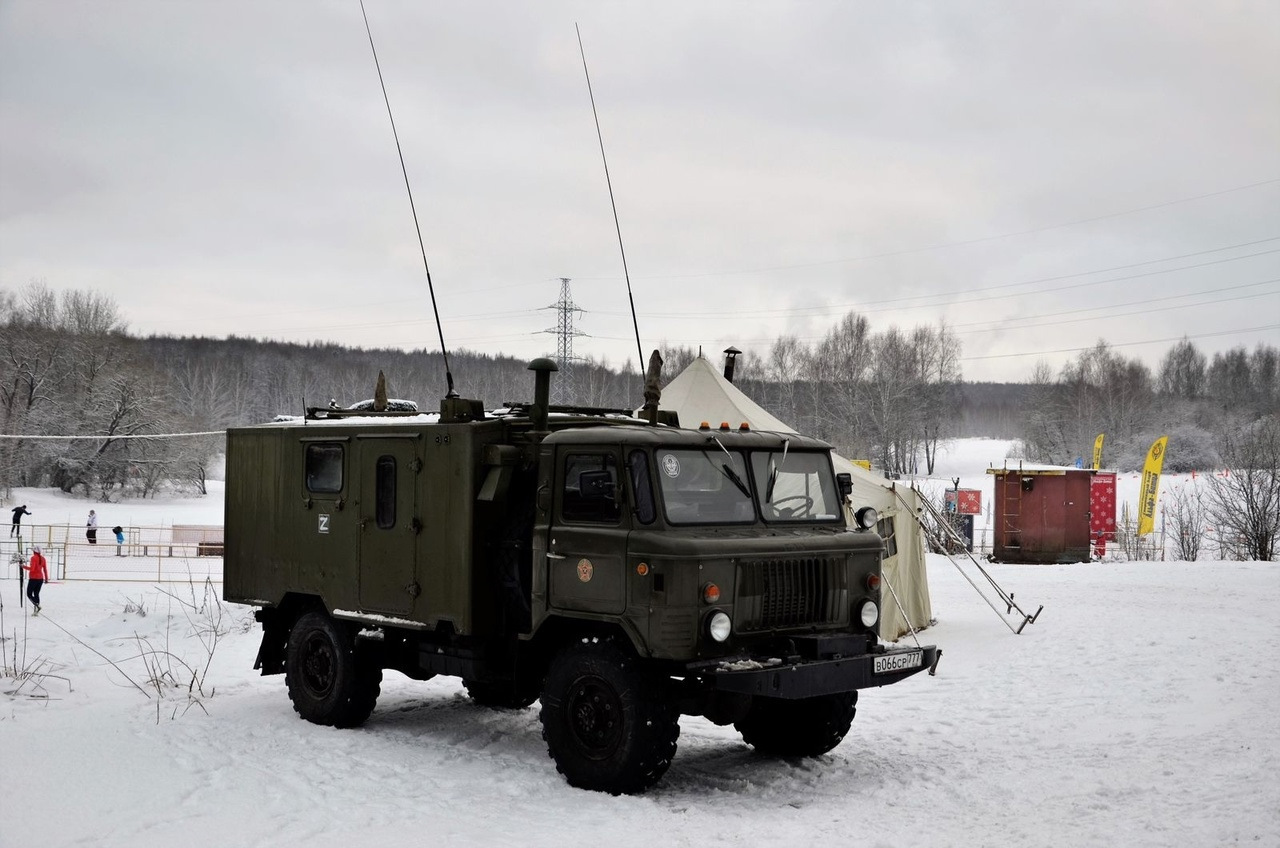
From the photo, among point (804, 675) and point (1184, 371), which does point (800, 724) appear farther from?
point (1184, 371)

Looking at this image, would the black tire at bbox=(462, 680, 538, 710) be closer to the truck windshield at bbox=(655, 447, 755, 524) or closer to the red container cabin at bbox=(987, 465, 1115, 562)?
the truck windshield at bbox=(655, 447, 755, 524)

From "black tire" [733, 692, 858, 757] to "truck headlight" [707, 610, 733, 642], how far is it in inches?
54.1

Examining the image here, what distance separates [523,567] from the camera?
8523 millimetres

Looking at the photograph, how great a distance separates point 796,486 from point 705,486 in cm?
93

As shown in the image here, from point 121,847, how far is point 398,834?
1500 mm

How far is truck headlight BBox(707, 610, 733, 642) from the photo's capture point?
7242 millimetres

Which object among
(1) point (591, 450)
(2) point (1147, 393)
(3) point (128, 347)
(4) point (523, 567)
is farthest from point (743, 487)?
(2) point (1147, 393)

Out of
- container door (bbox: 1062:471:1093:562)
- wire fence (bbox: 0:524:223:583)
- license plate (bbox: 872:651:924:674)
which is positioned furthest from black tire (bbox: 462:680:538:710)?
container door (bbox: 1062:471:1093:562)

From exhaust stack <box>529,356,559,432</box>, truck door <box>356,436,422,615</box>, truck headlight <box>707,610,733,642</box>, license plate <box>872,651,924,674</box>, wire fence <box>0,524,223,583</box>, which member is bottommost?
wire fence <box>0,524,223,583</box>

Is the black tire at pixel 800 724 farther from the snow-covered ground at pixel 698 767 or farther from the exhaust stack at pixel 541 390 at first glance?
the exhaust stack at pixel 541 390

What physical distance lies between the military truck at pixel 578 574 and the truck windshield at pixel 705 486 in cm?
2

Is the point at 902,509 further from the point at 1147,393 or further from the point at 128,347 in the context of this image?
the point at 1147,393

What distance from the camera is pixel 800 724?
8.62m

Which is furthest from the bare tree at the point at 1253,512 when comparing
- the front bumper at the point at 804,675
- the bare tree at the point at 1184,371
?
the bare tree at the point at 1184,371
